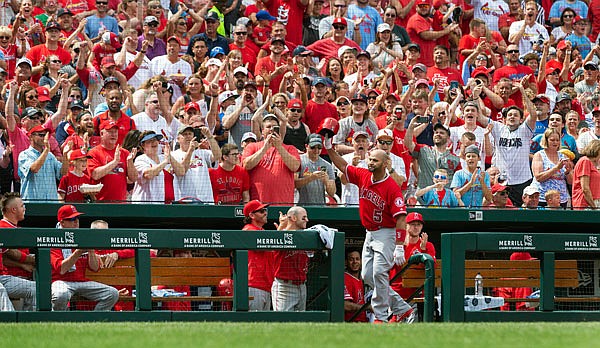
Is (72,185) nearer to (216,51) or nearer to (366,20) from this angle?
(216,51)

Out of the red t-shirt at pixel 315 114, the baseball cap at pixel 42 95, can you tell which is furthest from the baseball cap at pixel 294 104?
the baseball cap at pixel 42 95

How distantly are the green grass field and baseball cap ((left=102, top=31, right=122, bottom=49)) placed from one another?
789cm

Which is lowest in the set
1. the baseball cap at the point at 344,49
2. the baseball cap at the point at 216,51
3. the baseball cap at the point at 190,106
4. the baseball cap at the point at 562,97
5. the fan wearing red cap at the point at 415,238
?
the fan wearing red cap at the point at 415,238

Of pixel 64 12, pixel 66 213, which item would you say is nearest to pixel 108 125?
pixel 66 213

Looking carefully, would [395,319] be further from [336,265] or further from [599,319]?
[599,319]

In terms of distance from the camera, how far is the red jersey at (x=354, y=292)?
507 inches

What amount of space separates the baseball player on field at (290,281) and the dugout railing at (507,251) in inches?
54.1

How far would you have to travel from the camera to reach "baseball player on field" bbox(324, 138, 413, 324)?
1216cm

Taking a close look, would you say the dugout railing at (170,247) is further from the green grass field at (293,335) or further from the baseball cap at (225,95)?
the baseball cap at (225,95)

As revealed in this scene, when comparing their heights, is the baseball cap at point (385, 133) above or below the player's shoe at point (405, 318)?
above

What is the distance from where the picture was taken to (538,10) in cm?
2294

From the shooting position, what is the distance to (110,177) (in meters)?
13.7

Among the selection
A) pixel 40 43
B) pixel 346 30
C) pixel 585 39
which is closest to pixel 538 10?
pixel 585 39

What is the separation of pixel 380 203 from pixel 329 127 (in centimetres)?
273
